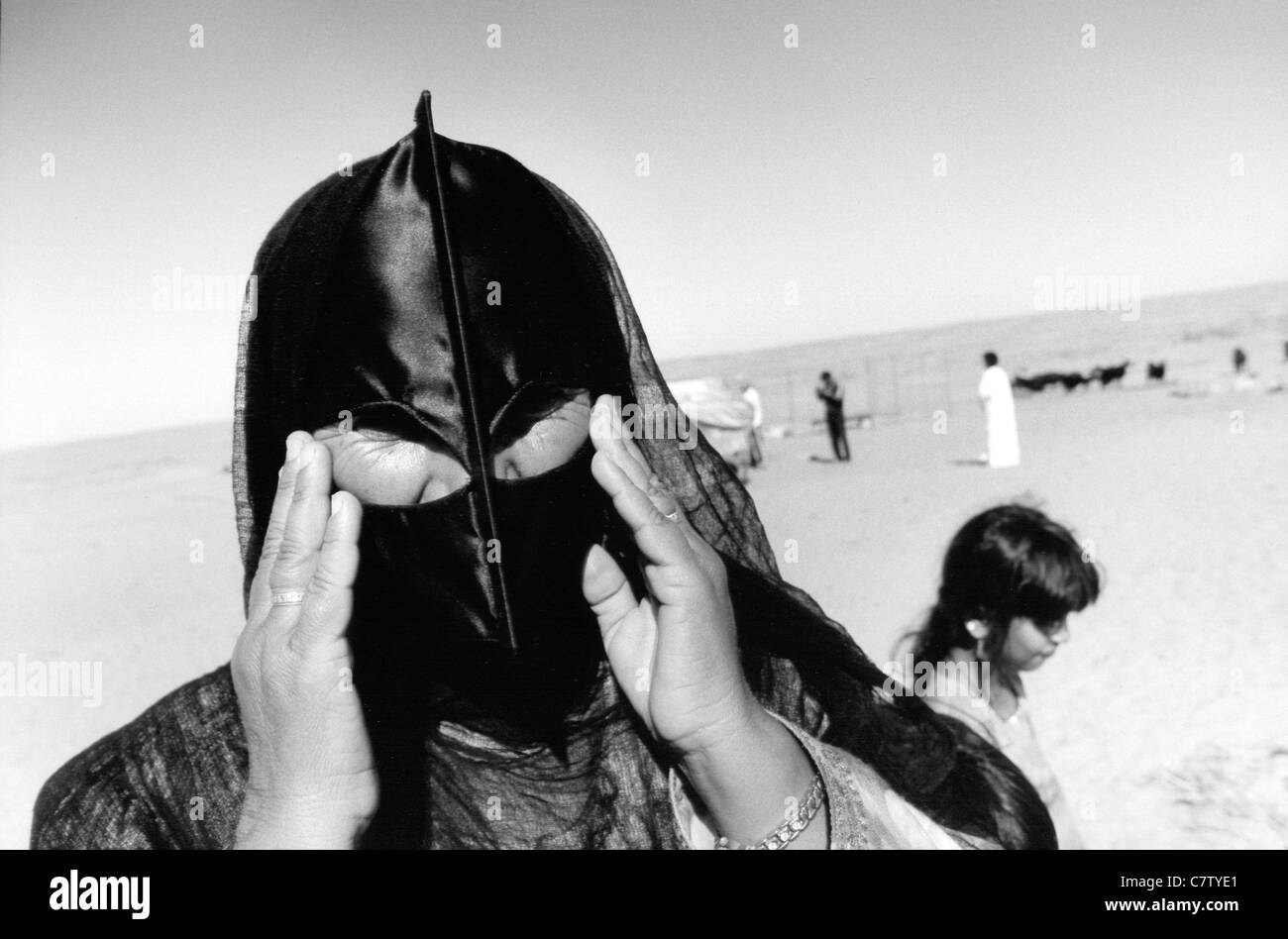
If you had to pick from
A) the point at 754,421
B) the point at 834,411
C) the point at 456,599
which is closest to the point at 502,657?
the point at 456,599

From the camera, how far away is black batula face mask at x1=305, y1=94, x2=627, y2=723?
0.97 m

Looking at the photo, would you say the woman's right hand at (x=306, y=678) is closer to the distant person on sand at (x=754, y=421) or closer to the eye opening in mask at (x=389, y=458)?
the eye opening in mask at (x=389, y=458)

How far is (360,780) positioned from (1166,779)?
3099mm

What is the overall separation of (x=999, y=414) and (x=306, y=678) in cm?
843

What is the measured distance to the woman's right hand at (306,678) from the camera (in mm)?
878

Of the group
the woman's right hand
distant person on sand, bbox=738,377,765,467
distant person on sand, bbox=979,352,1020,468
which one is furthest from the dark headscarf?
distant person on sand, bbox=738,377,765,467

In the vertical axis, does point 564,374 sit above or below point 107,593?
above

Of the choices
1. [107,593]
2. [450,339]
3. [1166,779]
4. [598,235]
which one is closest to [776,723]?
[450,339]

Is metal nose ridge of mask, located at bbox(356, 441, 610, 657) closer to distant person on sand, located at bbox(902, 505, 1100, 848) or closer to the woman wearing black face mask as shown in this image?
the woman wearing black face mask

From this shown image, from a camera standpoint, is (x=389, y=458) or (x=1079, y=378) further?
(x=1079, y=378)

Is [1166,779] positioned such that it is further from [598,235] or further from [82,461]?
[82,461]

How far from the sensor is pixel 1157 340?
2347 cm

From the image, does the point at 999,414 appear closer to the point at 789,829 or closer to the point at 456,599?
the point at 789,829

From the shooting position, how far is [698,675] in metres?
0.95
